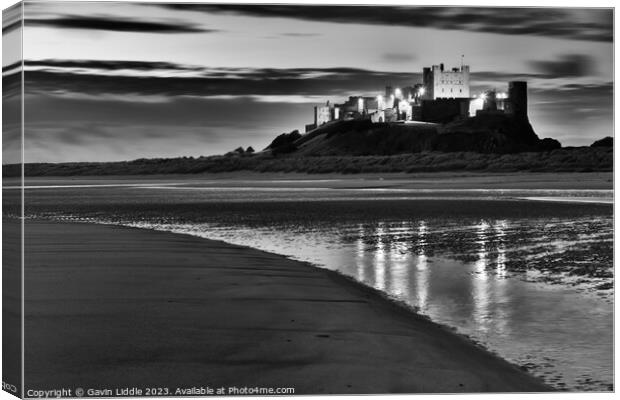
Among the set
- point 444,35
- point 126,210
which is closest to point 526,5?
point 444,35

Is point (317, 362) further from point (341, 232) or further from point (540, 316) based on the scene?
point (341, 232)

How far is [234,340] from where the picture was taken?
16.0ft

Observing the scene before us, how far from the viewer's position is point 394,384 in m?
4.55

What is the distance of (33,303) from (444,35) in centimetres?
315

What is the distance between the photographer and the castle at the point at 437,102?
24.5ft

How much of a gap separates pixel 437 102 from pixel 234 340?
45.0m

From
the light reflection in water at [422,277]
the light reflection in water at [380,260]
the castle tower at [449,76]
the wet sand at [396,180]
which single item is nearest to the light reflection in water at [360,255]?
the light reflection in water at [380,260]

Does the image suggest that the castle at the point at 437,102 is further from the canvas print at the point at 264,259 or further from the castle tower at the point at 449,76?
the canvas print at the point at 264,259

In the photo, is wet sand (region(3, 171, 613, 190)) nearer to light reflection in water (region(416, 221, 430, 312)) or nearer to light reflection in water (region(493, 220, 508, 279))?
light reflection in water (region(493, 220, 508, 279))

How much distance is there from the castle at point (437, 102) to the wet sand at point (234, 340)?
1.96 metres

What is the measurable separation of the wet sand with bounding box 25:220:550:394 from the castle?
1.96 m

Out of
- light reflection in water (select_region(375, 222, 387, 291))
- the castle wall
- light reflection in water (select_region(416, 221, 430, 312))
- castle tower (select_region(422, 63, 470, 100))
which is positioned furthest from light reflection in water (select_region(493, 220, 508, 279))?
the castle wall

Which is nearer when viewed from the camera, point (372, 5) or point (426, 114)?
point (372, 5)

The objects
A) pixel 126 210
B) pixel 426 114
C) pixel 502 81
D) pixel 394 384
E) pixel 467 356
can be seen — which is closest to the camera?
pixel 394 384
